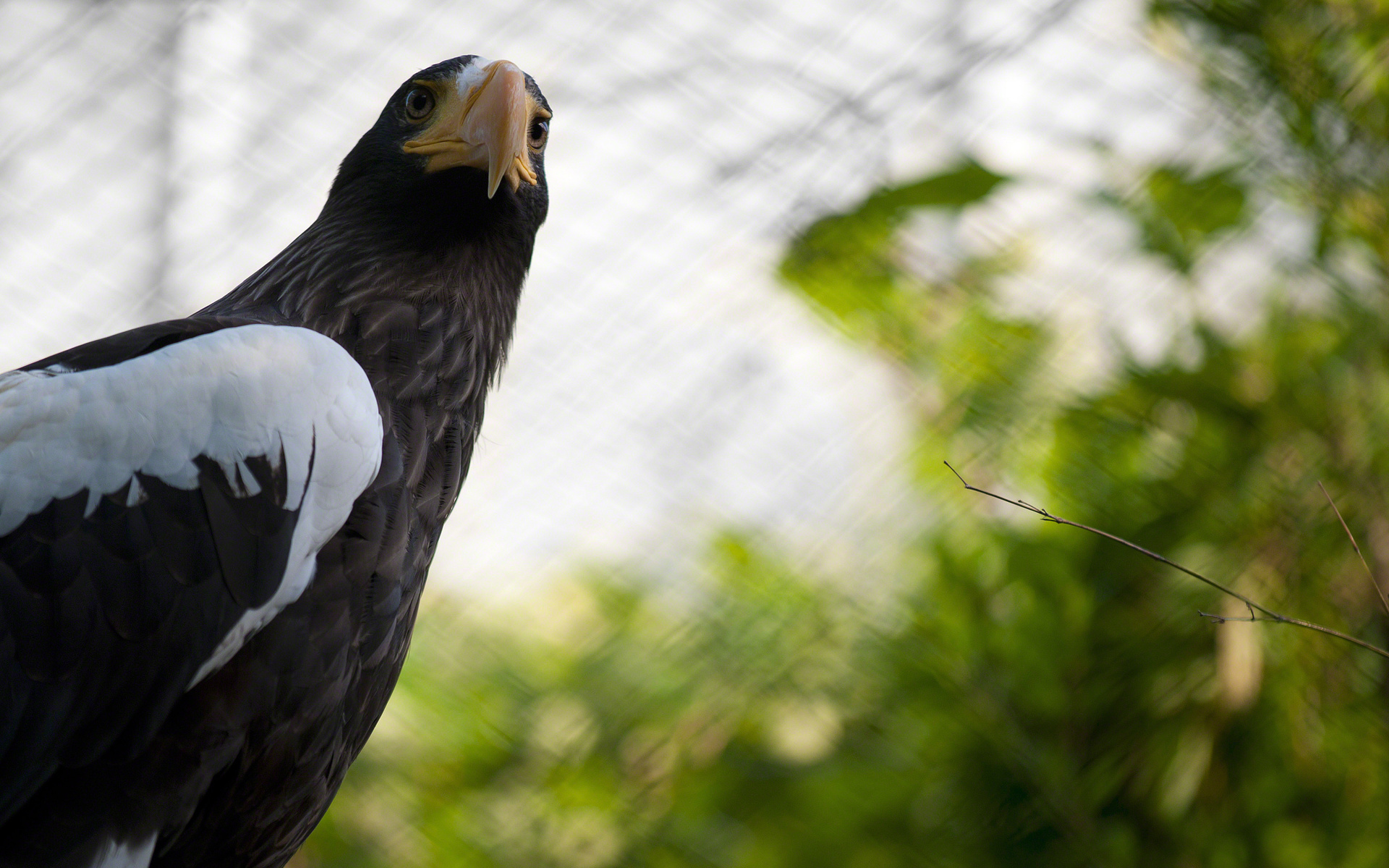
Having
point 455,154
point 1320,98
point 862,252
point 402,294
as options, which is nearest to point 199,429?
point 402,294

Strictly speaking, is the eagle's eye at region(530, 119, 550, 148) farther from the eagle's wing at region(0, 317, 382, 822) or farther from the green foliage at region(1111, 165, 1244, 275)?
the green foliage at region(1111, 165, 1244, 275)

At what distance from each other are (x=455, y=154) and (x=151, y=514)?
506 mm

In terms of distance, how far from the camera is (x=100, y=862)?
30.6 inches

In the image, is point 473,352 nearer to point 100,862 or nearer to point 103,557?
point 103,557

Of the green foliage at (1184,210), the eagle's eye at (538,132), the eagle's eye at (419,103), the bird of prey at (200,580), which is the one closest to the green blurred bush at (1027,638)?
the green foliage at (1184,210)

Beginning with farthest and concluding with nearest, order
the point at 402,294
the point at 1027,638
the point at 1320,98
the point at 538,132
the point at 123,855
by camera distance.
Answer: the point at 1320,98, the point at 1027,638, the point at 538,132, the point at 402,294, the point at 123,855

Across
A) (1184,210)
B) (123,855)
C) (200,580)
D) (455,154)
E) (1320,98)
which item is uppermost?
(455,154)

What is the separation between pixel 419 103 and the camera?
1.18 metres

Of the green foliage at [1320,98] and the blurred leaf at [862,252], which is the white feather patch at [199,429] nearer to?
the blurred leaf at [862,252]

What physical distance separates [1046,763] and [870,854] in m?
0.32

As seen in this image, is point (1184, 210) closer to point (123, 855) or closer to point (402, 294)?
point (402, 294)

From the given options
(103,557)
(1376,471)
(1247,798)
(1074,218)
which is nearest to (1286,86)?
(1074,218)

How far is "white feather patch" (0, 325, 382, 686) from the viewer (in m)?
0.85

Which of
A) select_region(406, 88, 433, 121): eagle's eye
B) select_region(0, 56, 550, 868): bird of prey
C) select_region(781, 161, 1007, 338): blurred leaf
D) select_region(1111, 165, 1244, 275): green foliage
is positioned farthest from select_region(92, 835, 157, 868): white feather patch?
select_region(1111, 165, 1244, 275): green foliage
